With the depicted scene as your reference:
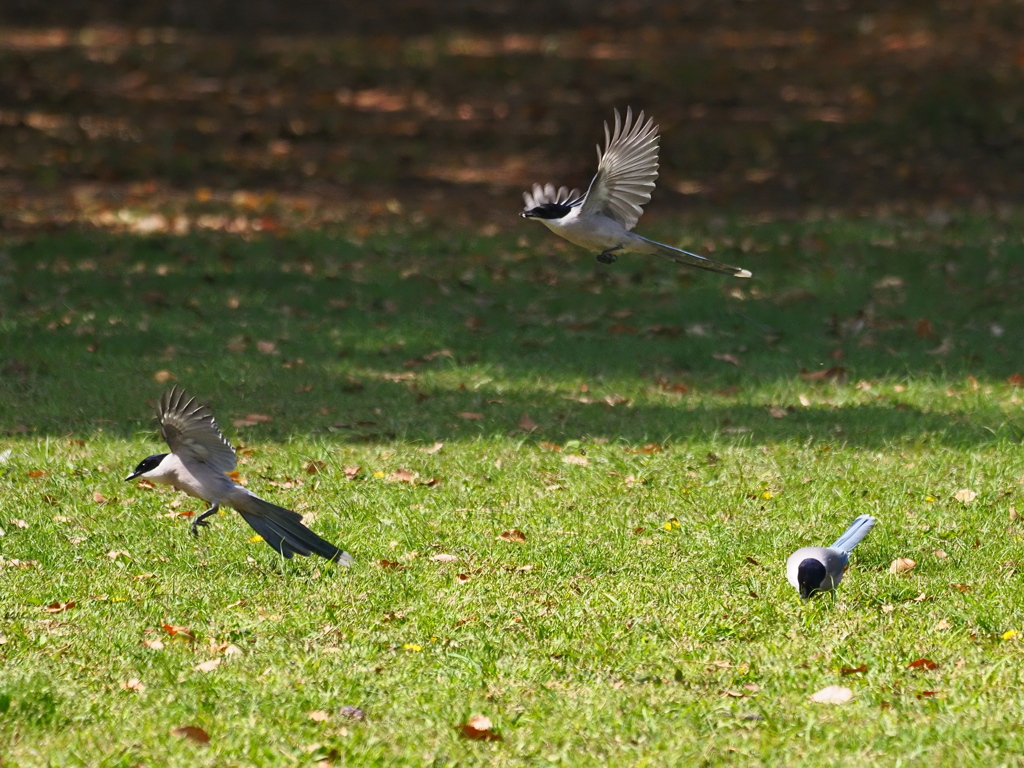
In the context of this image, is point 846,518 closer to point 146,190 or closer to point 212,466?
point 212,466

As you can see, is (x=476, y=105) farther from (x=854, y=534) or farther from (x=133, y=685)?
(x=133, y=685)

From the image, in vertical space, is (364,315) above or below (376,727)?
below

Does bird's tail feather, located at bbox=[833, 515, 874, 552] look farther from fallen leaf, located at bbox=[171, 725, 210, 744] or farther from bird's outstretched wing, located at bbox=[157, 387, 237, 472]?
fallen leaf, located at bbox=[171, 725, 210, 744]

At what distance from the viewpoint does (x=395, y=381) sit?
10.9 m

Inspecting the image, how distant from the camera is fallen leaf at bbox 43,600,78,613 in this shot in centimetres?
613

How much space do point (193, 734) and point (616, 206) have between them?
313 centimetres

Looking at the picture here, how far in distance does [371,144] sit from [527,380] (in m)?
11.3

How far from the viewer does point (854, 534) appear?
21.6 feet

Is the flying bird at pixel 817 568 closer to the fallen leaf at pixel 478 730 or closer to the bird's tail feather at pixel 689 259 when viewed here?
the bird's tail feather at pixel 689 259

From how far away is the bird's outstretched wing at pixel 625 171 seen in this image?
6422 mm

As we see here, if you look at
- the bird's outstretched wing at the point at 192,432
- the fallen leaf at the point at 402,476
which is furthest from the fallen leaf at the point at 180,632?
the fallen leaf at the point at 402,476

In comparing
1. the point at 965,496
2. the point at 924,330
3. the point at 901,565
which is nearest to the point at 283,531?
the point at 901,565

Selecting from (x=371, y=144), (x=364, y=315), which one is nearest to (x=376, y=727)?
(x=364, y=315)

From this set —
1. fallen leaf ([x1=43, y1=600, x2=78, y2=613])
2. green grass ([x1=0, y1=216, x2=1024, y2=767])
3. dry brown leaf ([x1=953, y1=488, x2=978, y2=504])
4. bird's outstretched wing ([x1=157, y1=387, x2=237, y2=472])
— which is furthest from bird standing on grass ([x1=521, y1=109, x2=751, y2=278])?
fallen leaf ([x1=43, y1=600, x2=78, y2=613])
